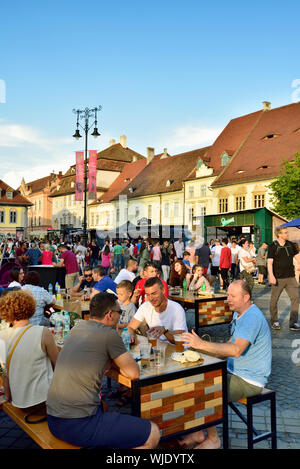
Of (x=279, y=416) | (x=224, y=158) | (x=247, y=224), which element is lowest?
(x=279, y=416)

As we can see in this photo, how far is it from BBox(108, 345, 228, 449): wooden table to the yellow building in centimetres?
6168

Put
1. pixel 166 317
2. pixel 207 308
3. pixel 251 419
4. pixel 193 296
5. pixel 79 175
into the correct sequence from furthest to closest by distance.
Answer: pixel 79 175 → pixel 193 296 → pixel 207 308 → pixel 166 317 → pixel 251 419

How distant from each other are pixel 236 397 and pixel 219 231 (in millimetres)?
23323

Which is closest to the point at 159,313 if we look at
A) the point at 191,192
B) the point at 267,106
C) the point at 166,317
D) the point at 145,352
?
the point at 166,317

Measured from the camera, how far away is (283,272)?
29.2ft

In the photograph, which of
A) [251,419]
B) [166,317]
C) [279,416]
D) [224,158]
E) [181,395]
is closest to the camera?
[181,395]

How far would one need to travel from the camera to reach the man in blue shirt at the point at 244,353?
3801mm

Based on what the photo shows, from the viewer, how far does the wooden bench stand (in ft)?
10.1

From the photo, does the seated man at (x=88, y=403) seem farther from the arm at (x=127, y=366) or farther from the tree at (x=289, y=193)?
the tree at (x=289, y=193)

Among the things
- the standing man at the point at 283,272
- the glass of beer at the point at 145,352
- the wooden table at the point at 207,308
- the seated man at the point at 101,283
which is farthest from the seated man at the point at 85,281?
the glass of beer at the point at 145,352

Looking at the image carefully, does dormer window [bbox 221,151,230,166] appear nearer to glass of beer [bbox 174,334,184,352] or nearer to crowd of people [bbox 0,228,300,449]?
crowd of people [bbox 0,228,300,449]

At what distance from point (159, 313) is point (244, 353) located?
149 cm

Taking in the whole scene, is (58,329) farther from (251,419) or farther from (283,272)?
(283,272)

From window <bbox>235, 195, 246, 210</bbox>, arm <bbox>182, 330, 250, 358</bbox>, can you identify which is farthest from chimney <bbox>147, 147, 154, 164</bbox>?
arm <bbox>182, 330, 250, 358</bbox>
